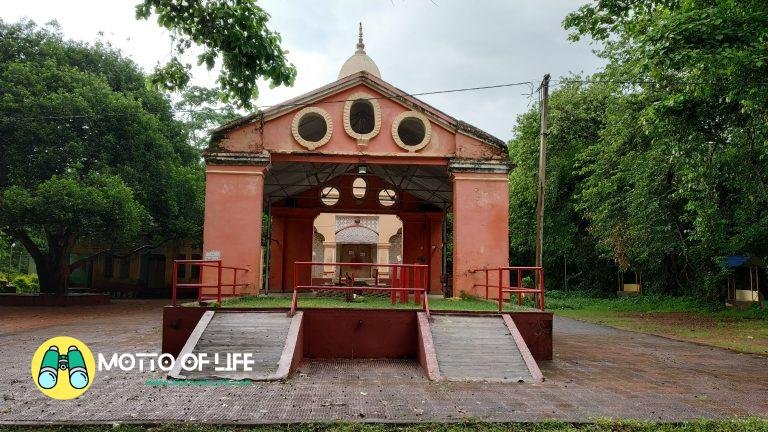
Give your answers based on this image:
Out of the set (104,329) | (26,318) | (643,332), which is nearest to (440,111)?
(643,332)

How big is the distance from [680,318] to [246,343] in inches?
656

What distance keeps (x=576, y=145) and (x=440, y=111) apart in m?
14.7

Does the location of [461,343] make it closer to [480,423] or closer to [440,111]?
[480,423]

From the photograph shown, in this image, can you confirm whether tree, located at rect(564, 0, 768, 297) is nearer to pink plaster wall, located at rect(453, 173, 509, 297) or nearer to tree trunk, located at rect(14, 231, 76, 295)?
pink plaster wall, located at rect(453, 173, 509, 297)

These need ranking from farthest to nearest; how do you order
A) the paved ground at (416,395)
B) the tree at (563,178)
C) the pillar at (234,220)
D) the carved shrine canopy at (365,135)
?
the tree at (563,178), the carved shrine canopy at (365,135), the pillar at (234,220), the paved ground at (416,395)

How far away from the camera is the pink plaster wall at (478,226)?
42.7 feet

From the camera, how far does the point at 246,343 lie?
8625 millimetres

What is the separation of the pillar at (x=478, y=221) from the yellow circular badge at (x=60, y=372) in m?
8.06

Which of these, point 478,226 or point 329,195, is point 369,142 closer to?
point 478,226

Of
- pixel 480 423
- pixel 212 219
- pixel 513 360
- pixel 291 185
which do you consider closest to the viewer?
pixel 480 423

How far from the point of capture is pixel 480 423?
5531 mm

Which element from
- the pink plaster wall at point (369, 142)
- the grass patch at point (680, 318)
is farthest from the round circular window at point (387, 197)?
the grass patch at point (680, 318)

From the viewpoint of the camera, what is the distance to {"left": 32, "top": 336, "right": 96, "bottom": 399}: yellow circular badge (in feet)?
20.9

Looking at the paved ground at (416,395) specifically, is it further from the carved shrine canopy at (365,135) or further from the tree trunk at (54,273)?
the tree trunk at (54,273)
